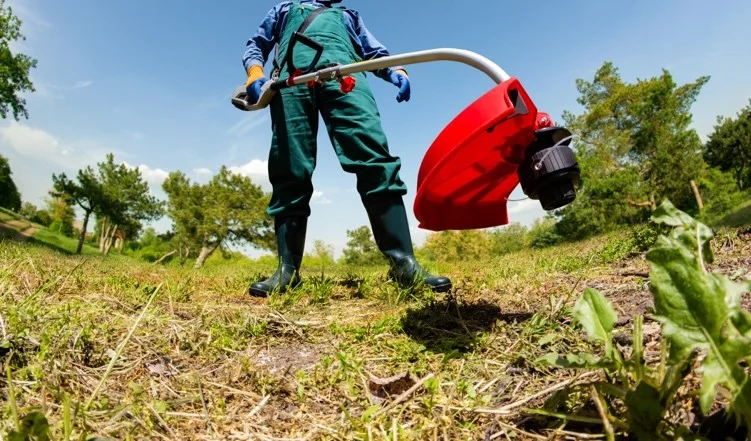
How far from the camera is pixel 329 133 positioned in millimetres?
2537

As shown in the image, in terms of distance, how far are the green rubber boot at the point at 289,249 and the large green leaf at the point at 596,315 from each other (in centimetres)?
175

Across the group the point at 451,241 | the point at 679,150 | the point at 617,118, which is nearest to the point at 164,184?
the point at 451,241

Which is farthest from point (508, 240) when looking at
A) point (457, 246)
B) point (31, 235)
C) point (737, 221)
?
point (31, 235)

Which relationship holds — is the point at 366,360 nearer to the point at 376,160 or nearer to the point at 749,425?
the point at 749,425

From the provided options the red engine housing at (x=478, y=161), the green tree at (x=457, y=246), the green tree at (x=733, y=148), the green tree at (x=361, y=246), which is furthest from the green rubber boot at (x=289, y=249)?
the green tree at (x=733, y=148)

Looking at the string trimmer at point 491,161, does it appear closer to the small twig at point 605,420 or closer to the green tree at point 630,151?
the small twig at point 605,420

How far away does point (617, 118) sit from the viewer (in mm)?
26297

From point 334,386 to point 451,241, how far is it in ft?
98.4

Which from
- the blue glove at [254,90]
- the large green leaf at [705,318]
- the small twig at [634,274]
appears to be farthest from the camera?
the blue glove at [254,90]

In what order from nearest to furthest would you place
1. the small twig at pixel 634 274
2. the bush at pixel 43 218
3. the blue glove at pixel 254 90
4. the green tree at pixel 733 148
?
1. the small twig at pixel 634 274
2. the blue glove at pixel 254 90
3. the green tree at pixel 733 148
4. the bush at pixel 43 218

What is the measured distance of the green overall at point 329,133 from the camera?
7.74 ft

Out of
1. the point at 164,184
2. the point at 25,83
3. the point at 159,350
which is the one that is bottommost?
the point at 159,350

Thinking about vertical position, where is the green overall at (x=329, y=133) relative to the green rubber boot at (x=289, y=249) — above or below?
above

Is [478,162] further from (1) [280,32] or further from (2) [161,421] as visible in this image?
(1) [280,32]
